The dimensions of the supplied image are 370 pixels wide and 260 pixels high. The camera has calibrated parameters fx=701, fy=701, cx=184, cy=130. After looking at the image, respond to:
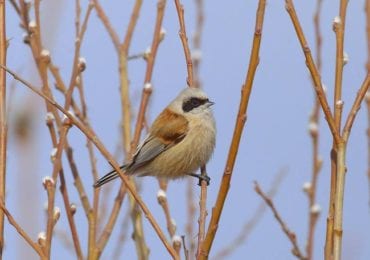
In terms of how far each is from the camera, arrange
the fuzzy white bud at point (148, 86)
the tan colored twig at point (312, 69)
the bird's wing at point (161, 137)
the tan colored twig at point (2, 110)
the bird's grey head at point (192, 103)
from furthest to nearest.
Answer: the bird's grey head at point (192, 103), the bird's wing at point (161, 137), the fuzzy white bud at point (148, 86), the tan colored twig at point (2, 110), the tan colored twig at point (312, 69)

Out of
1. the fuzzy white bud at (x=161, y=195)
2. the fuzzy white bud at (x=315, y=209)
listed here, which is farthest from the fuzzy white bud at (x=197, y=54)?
the fuzzy white bud at (x=315, y=209)

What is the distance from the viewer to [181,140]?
3.94 meters

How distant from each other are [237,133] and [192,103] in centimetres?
205

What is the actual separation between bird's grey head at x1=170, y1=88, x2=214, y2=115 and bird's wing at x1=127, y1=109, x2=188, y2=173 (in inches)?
1.8

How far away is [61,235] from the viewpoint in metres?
3.64

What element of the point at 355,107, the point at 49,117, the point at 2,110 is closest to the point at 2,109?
the point at 2,110

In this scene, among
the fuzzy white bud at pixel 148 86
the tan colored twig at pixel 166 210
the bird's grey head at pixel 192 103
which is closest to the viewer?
the tan colored twig at pixel 166 210

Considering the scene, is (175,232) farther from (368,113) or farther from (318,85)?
(318,85)

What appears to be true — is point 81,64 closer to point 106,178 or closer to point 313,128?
point 106,178

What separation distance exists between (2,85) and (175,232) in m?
1.21

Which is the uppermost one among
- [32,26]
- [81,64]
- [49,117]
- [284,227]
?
[32,26]

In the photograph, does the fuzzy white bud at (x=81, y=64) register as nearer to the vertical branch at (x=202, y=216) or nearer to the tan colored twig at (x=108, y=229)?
the tan colored twig at (x=108, y=229)

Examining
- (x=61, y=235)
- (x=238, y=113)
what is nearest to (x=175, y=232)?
(x=61, y=235)

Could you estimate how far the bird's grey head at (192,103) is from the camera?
3.84 m
